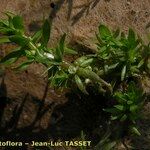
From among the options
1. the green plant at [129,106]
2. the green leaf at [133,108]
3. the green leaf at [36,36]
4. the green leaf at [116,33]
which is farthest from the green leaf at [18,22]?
the green leaf at [133,108]

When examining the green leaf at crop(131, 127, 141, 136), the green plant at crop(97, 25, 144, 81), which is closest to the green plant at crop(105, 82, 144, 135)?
the green leaf at crop(131, 127, 141, 136)

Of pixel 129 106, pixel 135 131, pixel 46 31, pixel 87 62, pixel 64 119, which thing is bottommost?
pixel 64 119

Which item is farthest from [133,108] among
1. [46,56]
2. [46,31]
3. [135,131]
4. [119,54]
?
[46,31]

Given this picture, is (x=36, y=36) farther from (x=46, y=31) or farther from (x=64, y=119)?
(x=64, y=119)

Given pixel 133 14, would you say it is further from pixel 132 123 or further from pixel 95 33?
pixel 132 123

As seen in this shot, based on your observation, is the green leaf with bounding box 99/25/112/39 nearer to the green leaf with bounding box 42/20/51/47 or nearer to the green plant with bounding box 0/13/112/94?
the green plant with bounding box 0/13/112/94

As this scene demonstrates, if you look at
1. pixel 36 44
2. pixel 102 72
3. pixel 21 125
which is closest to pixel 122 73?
pixel 102 72

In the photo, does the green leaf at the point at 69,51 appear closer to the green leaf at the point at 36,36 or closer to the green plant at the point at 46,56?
the green plant at the point at 46,56

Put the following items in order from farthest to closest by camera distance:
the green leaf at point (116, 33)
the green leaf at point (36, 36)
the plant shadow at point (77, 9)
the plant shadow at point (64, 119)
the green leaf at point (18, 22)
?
1. the plant shadow at point (77, 9)
2. the plant shadow at point (64, 119)
3. the green leaf at point (116, 33)
4. the green leaf at point (36, 36)
5. the green leaf at point (18, 22)
